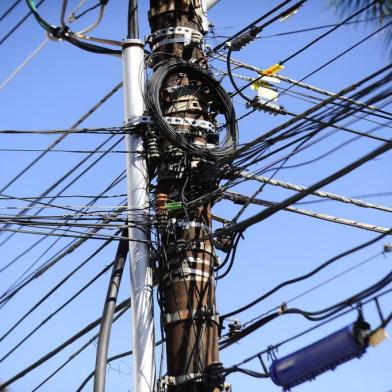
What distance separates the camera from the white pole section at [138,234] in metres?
9.02

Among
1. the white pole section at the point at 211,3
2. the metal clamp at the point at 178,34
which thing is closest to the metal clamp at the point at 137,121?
the metal clamp at the point at 178,34

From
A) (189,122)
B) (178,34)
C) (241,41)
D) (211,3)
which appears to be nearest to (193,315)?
(189,122)

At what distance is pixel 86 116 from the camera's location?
11570 millimetres

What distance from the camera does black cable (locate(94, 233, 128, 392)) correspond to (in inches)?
352

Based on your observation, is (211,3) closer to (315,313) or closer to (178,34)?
(178,34)

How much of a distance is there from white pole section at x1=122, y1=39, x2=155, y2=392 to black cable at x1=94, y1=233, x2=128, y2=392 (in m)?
0.17

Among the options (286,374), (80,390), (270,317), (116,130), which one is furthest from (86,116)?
(286,374)

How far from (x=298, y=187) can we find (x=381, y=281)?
15.8ft

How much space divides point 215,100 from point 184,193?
1.20m

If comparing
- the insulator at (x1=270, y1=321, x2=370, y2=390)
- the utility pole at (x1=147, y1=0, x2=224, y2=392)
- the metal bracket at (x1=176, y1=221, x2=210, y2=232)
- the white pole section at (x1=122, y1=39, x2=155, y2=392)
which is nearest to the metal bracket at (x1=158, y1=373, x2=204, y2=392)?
the utility pole at (x1=147, y1=0, x2=224, y2=392)

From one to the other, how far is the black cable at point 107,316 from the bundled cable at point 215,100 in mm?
1018

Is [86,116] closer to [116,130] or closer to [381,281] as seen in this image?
[116,130]

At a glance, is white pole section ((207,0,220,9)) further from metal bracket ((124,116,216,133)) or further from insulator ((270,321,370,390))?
insulator ((270,321,370,390))

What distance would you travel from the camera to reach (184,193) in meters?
9.62
